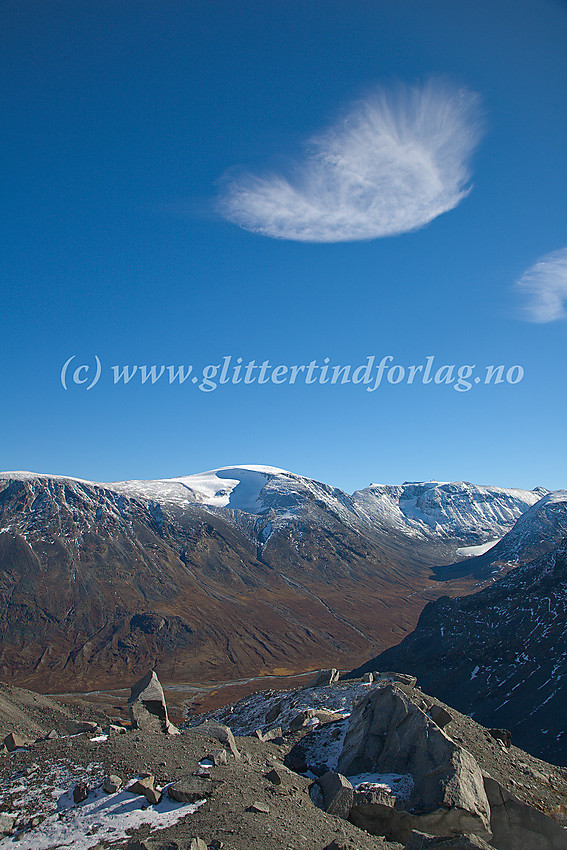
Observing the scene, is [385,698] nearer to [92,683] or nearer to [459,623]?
[459,623]

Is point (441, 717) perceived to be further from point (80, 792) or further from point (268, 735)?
point (80, 792)

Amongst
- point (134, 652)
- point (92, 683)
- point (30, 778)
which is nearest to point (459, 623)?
point (30, 778)

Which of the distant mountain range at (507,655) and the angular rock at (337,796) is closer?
the angular rock at (337,796)

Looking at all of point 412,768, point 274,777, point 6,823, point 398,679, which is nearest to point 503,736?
point 412,768

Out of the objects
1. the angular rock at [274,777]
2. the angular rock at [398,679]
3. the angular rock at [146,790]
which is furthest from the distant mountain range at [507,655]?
the angular rock at [146,790]

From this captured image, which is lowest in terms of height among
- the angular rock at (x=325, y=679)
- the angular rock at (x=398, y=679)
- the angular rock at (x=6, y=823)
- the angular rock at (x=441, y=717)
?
the angular rock at (x=6, y=823)

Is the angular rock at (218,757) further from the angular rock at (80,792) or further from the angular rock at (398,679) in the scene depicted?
the angular rock at (398,679)

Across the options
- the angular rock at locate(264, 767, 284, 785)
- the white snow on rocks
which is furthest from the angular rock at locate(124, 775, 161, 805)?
the angular rock at locate(264, 767, 284, 785)
